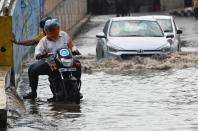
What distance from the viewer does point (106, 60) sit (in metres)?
20.4

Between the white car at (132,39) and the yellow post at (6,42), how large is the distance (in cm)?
606

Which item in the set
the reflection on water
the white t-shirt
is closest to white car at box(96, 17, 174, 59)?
the reflection on water

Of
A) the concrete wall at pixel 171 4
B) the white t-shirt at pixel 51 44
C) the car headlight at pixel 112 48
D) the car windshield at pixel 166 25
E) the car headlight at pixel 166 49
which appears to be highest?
the white t-shirt at pixel 51 44

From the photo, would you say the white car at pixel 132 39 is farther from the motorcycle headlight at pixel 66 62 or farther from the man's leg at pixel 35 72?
the motorcycle headlight at pixel 66 62

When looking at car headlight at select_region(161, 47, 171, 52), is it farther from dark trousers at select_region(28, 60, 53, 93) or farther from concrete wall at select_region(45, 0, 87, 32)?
concrete wall at select_region(45, 0, 87, 32)

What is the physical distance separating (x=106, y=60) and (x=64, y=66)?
7337 millimetres

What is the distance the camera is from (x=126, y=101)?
44.3 ft

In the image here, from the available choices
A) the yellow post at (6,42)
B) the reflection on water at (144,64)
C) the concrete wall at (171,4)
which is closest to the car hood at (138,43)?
the reflection on water at (144,64)

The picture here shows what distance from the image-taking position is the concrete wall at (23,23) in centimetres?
1750

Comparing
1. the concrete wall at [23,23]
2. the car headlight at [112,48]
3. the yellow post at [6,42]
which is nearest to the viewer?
the yellow post at [6,42]

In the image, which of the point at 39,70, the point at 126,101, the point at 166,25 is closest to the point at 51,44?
the point at 39,70

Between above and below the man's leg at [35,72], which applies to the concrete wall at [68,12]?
below

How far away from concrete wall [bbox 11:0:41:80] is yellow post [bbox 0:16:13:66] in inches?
67.3

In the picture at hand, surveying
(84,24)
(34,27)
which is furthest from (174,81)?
(84,24)
